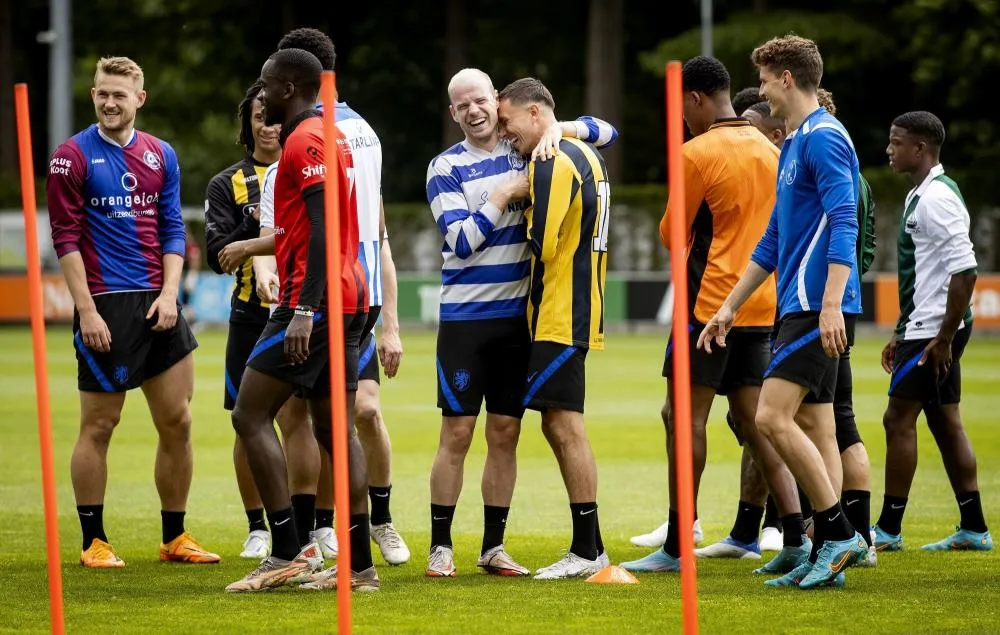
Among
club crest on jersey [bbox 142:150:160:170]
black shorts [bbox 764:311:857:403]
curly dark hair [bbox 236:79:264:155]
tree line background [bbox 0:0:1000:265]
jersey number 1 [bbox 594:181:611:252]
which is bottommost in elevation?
black shorts [bbox 764:311:857:403]

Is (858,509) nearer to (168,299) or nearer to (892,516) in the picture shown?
(892,516)

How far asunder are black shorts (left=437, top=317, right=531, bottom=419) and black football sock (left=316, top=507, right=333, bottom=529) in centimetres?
114

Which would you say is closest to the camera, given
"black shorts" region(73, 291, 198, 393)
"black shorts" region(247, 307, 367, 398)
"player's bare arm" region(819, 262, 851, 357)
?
"player's bare arm" region(819, 262, 851, 357)

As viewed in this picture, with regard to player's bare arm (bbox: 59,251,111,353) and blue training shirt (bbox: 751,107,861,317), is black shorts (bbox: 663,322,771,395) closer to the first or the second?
blue training shirt (bbox: 751,107,861,317)

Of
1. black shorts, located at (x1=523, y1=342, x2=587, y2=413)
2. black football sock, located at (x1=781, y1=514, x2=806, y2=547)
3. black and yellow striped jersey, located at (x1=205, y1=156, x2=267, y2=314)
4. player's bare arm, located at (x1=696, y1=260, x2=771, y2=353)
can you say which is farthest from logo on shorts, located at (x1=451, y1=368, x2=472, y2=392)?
black football sock, located at (x1=781, y1=514, x2=806, y2=547)

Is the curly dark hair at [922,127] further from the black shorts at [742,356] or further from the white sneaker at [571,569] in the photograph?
the white sneaker at [571,569]

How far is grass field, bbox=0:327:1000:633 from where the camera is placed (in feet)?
21.3

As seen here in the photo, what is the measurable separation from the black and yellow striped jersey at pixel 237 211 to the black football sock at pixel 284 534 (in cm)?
182

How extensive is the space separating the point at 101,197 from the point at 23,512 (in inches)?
118

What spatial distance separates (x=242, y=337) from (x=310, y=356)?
174 centimetres

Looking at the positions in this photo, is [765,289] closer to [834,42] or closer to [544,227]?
[544,227]

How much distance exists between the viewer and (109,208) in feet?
27.1

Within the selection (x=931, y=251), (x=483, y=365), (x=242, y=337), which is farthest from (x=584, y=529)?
(x=931, y=251)

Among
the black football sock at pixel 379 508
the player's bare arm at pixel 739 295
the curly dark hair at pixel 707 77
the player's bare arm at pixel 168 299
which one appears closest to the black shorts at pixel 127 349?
the player's bare arm at pixel 168 299
